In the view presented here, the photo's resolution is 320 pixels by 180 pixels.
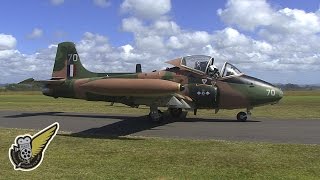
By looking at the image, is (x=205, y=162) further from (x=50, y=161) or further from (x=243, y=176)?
(x=50, y=161)

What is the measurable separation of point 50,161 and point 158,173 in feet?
8.79

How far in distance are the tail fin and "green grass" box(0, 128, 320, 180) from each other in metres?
10.9

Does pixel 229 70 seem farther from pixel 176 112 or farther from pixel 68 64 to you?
pixel 68 64

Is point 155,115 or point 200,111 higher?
point 200,111

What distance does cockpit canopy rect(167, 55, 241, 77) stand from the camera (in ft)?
59.0

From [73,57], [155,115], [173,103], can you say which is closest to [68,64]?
[73,57]

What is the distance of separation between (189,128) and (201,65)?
355 centimetres

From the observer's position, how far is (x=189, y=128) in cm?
1574

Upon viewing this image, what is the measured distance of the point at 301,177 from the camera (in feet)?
25.2

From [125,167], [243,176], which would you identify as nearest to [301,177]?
[243,176]

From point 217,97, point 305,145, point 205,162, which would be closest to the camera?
point 205,162

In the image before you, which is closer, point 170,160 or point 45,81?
point 170,160

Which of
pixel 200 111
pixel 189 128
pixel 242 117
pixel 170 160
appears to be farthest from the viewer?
pixel 200 111

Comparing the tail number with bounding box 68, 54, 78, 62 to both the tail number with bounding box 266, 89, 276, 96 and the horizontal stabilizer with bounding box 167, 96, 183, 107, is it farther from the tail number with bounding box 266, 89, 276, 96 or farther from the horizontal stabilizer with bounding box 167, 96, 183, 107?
the tail number with bounding box 266, 89, 276, 96
